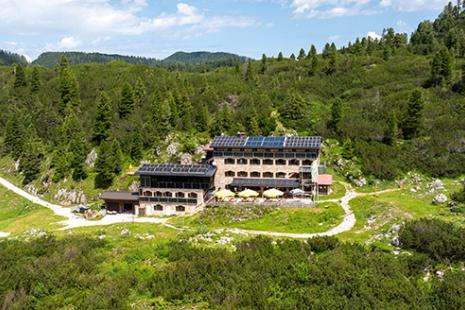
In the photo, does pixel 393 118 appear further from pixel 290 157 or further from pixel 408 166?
pixel 290 157

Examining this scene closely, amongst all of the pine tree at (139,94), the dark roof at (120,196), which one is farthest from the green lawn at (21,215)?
the pine tree at (139,94)

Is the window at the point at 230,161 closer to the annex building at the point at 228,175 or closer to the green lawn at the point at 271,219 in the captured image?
the annex building at the point at 228,175

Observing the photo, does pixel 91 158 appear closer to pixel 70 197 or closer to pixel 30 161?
pixel 70 197

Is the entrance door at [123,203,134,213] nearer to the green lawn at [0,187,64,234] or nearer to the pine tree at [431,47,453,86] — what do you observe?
the green lawn at [0,187,64,234]

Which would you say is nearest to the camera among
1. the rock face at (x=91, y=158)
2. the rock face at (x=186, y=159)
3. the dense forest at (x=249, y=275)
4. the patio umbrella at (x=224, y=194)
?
the dense forest at (x=249, y=275)

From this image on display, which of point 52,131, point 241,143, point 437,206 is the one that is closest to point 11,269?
point 241,143

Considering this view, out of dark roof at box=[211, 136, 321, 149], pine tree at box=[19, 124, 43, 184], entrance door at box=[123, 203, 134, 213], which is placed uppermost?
dark roof at box=[211, 136, 321, 149]

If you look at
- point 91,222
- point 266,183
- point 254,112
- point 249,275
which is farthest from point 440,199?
point 91,222

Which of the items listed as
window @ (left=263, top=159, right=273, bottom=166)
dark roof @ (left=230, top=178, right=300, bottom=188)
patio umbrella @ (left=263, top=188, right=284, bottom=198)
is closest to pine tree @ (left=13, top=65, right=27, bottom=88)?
dark roof @ (left=230, top=178, right=300, bottom=188)
